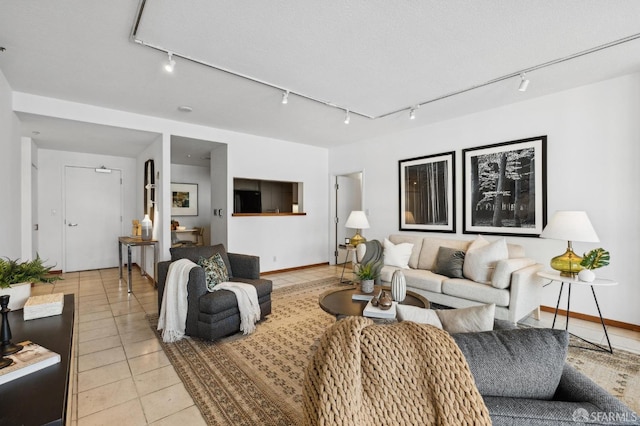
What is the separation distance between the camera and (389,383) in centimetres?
77

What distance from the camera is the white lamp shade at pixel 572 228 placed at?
2.68 metres

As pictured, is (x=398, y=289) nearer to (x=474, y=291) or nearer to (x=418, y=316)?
(x=474, y=291)

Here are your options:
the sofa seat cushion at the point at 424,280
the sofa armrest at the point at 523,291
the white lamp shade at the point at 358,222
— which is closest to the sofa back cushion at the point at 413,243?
the sofa seat cushion at the point at 424,280

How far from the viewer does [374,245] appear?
4707 millimetres

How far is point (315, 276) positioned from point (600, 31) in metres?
4.77

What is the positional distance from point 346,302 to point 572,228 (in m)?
2.19

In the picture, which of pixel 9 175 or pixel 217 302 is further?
pixel 9 175

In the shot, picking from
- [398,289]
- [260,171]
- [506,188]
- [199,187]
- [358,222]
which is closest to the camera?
[398,289]

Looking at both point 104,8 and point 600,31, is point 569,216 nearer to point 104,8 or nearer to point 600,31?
point 600,31

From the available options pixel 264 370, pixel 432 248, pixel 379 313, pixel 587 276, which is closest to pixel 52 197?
pixel 264 370

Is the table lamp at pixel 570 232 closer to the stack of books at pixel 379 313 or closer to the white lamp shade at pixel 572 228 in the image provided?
the white lamp shade at pixel 572 228

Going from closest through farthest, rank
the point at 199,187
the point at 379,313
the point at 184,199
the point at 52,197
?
the point at 379,313 → the point at 52,197 → the point at 184,199 → the point at 199,187

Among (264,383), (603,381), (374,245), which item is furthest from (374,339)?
(374,245)

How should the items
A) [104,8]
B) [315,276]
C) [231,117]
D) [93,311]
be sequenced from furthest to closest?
[315,276] < [231,117] < [93,311] < [104,8]
